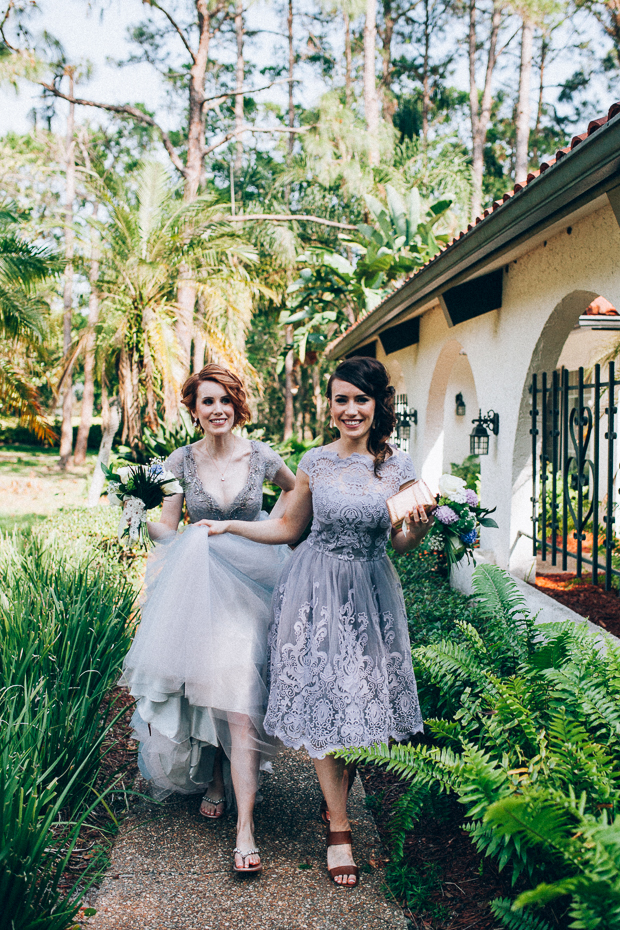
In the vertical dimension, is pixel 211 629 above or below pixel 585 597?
above

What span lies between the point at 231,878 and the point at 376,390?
192cm

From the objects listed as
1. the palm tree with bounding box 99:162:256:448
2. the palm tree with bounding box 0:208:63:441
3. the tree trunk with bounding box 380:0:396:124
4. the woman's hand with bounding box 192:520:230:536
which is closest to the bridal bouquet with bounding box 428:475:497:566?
the woman's hand with bounding box 192:520:230:536

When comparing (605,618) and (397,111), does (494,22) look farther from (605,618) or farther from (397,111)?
(605,618)

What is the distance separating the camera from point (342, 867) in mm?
2658

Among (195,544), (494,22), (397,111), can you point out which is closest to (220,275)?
(195,544)

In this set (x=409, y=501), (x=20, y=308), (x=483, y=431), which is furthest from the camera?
(x=20, y=308)

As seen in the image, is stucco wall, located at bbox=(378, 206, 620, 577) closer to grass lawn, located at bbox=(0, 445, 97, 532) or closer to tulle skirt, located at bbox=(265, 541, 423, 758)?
tulle skirt, located at bbox=(265, 541, 423, 758)

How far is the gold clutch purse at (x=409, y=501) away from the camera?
100 inches

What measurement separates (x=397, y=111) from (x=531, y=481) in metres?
21.9

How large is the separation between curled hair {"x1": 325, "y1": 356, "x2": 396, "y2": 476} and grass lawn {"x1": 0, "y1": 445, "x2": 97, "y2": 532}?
13.5 feet

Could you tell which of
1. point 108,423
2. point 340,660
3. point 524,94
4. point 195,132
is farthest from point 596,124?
point 524,94

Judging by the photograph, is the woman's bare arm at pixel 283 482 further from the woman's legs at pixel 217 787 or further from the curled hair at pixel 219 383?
the woman's legs at pixel 217 787

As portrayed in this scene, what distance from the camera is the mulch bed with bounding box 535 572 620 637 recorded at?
4.82m

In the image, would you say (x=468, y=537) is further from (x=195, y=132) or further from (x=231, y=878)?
(x=195, y=132)
